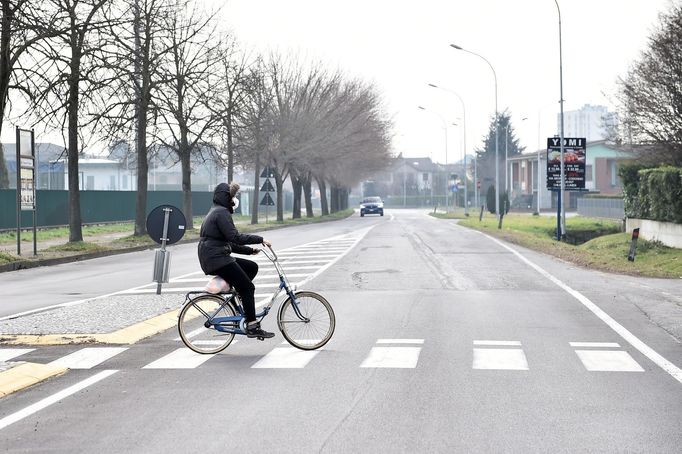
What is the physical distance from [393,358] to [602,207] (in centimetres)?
5316

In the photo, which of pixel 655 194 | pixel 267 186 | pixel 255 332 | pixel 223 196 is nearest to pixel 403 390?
pixel 255 332

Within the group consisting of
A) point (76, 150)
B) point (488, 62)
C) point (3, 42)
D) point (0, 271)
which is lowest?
point (0, 271)

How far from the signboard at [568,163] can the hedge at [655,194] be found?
207 cm

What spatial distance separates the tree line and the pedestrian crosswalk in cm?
1240

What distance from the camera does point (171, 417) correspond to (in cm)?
682

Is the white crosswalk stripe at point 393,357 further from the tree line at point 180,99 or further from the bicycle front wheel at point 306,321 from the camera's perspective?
the tree line at point 180,99

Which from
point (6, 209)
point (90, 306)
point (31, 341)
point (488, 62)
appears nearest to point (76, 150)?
point (6, 209)

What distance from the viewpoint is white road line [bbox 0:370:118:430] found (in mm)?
6875

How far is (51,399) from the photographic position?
7582 mm

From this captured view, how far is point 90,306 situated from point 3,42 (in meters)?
12.3

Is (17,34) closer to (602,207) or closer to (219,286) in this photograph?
(219,286)

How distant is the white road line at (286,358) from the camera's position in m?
9.04

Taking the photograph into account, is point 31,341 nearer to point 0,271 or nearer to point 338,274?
point 338,274

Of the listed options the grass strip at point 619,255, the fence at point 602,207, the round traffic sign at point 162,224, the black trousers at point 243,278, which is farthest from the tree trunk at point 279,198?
the black trousers at point 243,278
